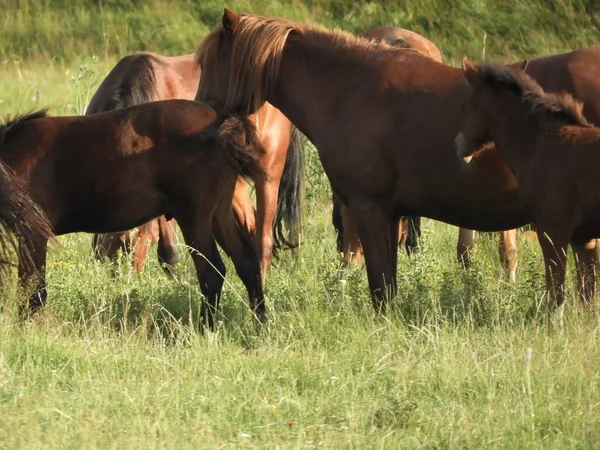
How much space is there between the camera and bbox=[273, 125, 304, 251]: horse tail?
8.63 meters

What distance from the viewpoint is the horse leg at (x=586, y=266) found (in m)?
5.86

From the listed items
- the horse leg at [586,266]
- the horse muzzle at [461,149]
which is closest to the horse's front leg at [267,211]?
the horse muzzle at [461,149]

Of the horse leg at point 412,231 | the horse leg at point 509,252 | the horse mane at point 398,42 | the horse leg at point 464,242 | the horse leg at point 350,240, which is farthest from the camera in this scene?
the horse leg at point 412,231

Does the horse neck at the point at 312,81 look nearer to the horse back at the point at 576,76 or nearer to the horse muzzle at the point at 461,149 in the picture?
the horse muzzle at the point at 461,149

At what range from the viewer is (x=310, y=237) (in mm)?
9430

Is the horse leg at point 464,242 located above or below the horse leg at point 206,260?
below

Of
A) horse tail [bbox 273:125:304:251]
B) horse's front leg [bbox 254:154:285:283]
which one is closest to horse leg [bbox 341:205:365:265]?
horse tail [bbox 273:125:304:251]

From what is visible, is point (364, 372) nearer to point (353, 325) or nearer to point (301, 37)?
point (353, 325)

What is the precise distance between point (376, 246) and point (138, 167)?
1381 millimetres

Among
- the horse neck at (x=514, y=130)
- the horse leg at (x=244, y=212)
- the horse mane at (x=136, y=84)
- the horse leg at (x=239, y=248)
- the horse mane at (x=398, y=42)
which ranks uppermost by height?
the horse mane at (x=398, y=42)

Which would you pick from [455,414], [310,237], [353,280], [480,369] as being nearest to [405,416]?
[455,414]

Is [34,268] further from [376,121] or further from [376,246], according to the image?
[376,121]

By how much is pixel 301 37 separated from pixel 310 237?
2.91m

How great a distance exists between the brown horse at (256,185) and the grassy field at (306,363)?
0.24m
